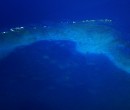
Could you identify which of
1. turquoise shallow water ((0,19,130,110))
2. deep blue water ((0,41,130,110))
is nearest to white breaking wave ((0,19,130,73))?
turquoise shallow water ((0,19,130,110))

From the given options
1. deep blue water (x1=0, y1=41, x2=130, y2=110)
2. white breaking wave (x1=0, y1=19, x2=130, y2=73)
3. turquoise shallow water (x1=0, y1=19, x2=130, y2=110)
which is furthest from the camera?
white breaking wave (x1=0, y1=19, x2=130, y2=73)

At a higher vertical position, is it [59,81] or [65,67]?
[65,67]

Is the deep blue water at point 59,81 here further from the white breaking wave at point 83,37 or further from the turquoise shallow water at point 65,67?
the white breaking wave at point 83,37

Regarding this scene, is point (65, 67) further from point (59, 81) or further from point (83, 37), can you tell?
point (83, 37)

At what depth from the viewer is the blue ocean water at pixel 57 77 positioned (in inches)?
286

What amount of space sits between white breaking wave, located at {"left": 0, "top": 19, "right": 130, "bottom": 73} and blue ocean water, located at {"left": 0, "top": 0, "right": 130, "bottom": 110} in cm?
24

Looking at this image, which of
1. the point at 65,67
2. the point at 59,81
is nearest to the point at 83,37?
the point at 65,67

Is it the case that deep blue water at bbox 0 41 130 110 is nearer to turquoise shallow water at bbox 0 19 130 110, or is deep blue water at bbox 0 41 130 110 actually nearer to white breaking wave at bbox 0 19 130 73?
Result: turquoise shallow water at bbox 0 19 130 110

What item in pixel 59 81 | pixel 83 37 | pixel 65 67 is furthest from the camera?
pixel 83 37

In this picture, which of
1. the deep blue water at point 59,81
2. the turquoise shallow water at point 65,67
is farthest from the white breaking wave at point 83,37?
the deep blue water at point 59,81

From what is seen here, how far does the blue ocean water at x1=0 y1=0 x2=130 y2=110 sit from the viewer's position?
7.25 metres

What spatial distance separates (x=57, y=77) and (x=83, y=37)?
2.53 metres

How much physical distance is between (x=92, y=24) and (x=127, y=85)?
11.6 ft

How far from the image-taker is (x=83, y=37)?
33.3 feet
